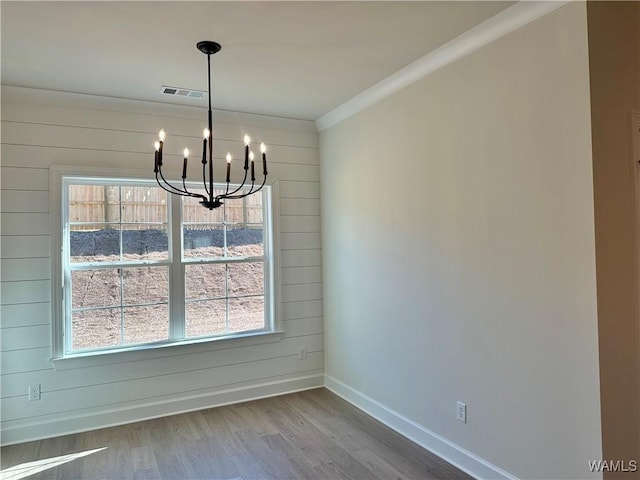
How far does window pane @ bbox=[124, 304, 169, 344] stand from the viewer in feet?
12.0

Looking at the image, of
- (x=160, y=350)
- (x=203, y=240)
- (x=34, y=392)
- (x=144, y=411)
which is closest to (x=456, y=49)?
(x=203, y=240)

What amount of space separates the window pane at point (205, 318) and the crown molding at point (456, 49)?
7.05 ft

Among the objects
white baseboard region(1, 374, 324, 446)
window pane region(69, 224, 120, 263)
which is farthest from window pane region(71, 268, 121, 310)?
white baseboard region(1, 374, 324, 446)

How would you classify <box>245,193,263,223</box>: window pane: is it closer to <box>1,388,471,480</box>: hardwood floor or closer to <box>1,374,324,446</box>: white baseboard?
<box>1,374,324,446</box>: white baseboard

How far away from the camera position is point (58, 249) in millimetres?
3350

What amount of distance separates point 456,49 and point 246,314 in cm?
289

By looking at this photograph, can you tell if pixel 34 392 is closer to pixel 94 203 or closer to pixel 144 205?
pixel 94 203

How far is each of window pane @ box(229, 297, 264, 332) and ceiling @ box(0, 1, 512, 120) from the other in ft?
6.25

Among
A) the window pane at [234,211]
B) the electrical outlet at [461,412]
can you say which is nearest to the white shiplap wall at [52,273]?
the window pane at [234,211]

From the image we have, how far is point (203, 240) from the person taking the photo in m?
3.96

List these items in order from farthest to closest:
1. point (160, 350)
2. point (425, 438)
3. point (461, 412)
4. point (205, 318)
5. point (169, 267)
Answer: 1. point (205, 318)
2. point (169, 267)
3. point (160, 350)
4. point (425, 438)
5. point (461, 412)

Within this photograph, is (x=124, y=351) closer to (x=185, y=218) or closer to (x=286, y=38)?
(x=185, y=218)

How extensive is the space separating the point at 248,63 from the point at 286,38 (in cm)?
45

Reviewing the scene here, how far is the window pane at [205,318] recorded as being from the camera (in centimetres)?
388
